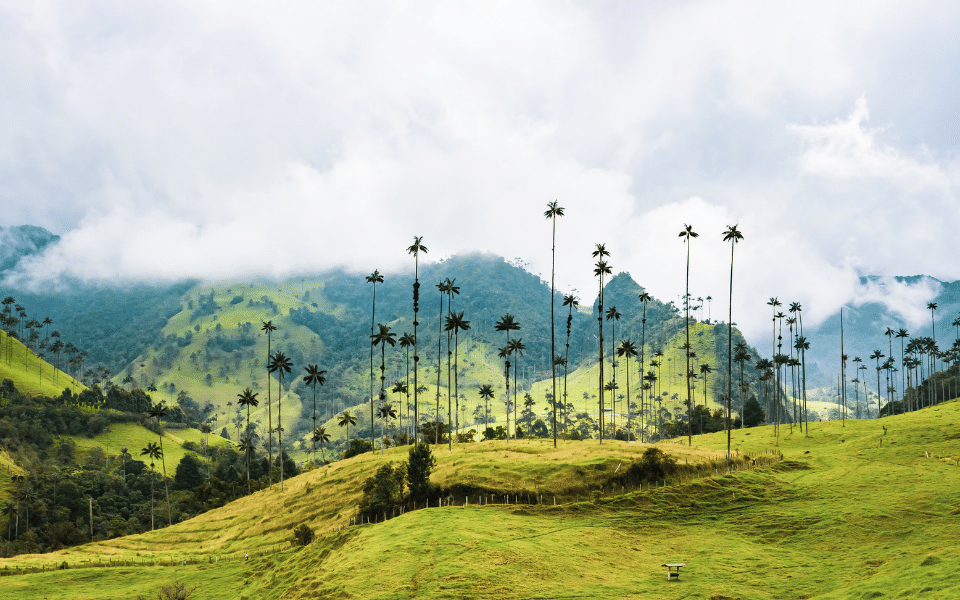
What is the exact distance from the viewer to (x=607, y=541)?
148 feet

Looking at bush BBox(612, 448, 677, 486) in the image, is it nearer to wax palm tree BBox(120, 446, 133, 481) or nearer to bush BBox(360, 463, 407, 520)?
bush BBox(360, 463, 407, 520)

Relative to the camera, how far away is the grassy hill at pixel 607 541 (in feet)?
114

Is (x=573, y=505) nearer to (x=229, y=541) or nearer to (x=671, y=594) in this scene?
(x=671, y=594)

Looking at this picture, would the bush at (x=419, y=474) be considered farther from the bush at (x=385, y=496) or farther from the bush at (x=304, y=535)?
the bush at (x=304, y=535)

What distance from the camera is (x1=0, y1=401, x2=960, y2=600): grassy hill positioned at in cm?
3469

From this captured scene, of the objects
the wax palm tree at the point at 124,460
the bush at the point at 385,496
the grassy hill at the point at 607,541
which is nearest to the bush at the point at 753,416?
the grassy hill at the point at 607,541

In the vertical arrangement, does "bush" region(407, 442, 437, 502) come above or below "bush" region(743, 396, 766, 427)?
above

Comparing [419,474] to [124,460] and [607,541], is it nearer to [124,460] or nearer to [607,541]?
[607,541]

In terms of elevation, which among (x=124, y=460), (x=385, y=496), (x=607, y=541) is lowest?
(x=124, y=460)

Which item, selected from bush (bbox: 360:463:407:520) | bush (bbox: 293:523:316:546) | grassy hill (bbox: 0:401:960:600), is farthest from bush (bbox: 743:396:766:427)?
bush (bbox: 293:523:316:546)

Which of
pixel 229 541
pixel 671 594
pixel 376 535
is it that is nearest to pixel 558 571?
pixel 671 594

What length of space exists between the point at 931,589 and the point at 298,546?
58.6 metres

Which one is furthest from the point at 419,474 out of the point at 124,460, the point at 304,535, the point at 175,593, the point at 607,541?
the point at 124,460

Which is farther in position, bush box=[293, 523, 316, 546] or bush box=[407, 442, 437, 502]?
bush box=[293, 523, 316, 546]
